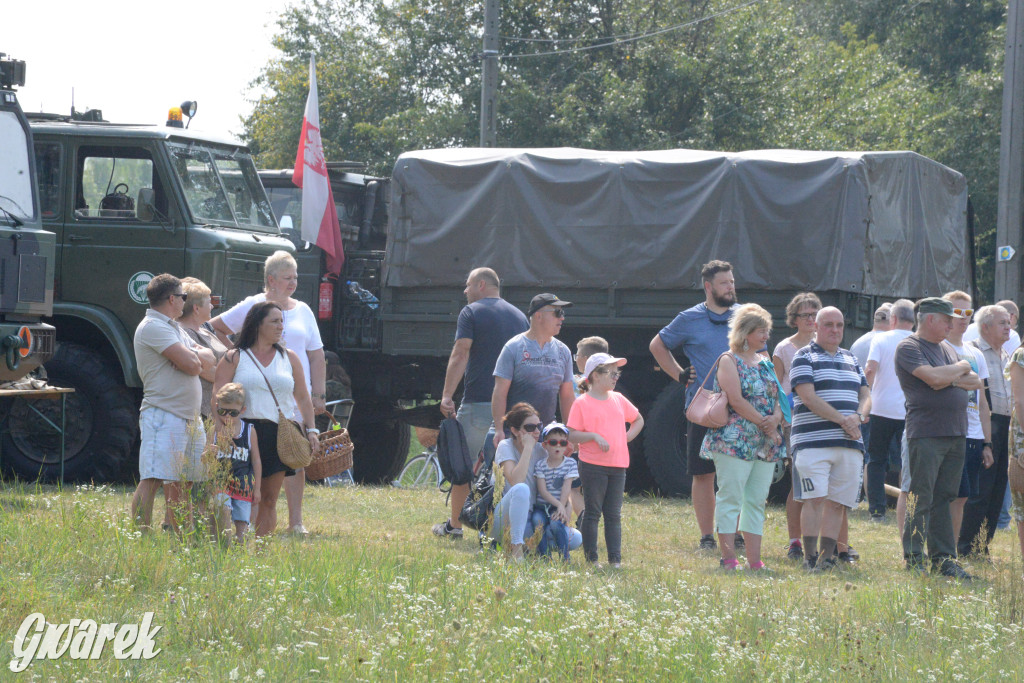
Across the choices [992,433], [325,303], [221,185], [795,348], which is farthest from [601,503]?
[325,303]

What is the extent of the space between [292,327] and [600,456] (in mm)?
2116

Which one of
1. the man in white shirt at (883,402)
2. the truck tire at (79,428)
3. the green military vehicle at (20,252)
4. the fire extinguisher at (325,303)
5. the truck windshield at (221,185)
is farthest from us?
the fire extinguisher at (325,303)

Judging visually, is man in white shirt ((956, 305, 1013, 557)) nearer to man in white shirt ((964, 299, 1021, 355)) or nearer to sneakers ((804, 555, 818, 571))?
man in white shirt ((964, 299, 1021, 355))

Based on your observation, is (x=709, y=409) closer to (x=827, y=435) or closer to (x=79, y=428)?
(x=827, y=435)

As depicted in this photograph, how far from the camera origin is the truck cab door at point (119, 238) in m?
10.4

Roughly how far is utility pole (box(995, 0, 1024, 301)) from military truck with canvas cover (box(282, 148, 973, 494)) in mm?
2460

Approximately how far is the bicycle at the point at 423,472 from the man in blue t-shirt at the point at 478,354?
4918 millimetres

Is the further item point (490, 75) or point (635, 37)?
point (635, 37)

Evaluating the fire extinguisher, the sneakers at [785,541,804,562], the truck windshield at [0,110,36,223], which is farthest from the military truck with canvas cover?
the truck windshield at [0,110,36,223]

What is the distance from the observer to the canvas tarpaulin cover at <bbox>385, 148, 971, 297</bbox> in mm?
11031

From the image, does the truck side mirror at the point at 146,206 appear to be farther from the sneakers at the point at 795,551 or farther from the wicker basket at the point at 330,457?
the sneakers at the point at 795,551

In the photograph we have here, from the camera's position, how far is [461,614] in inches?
208

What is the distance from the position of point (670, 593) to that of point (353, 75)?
89.3ft

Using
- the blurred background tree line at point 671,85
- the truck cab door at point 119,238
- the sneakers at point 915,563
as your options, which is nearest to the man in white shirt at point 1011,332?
the sneakers at point 915,563
